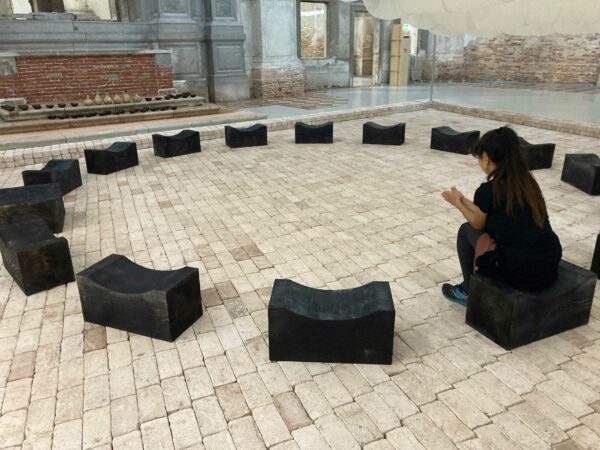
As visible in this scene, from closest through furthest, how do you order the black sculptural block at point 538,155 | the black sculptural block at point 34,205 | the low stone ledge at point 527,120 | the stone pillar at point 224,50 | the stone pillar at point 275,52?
the black sculptural block at point 34,205, the black sculptural block at point 538,155, the low stone ledge at point 527,120, the stone pillar at point 224,50, the stone pillar at point 275,52

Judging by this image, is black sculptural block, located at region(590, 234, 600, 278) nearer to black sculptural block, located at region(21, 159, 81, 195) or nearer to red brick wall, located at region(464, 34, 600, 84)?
black sculptural block, located at region(21, 159, 81, 195)

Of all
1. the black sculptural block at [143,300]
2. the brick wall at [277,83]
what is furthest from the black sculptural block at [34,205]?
the brick wall at [277,83]

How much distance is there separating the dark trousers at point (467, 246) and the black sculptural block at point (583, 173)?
3.45 metres

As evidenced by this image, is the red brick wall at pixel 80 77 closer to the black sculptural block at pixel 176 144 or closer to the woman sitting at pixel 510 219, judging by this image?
the black sculptural block at pixel 176 144

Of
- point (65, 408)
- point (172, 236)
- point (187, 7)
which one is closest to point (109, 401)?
point (65, 408)

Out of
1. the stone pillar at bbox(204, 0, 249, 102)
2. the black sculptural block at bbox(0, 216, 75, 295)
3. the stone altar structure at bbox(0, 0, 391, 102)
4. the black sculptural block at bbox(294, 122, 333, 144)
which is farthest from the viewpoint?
the stone pillar at bbox(204, 0, 249, 102)

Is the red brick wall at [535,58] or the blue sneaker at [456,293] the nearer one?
the blue sneaker at [456,293]

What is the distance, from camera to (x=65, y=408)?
2.63 meters

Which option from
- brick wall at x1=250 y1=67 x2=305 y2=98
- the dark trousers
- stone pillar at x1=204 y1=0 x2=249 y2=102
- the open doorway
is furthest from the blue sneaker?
the open doorway

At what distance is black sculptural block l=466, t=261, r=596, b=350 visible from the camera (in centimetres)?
296

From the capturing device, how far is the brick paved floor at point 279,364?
2463 millimetres

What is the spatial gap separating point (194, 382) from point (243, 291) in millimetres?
1093

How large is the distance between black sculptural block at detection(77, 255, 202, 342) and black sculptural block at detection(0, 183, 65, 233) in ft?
6.13

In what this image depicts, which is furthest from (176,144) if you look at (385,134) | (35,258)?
(35,258)
